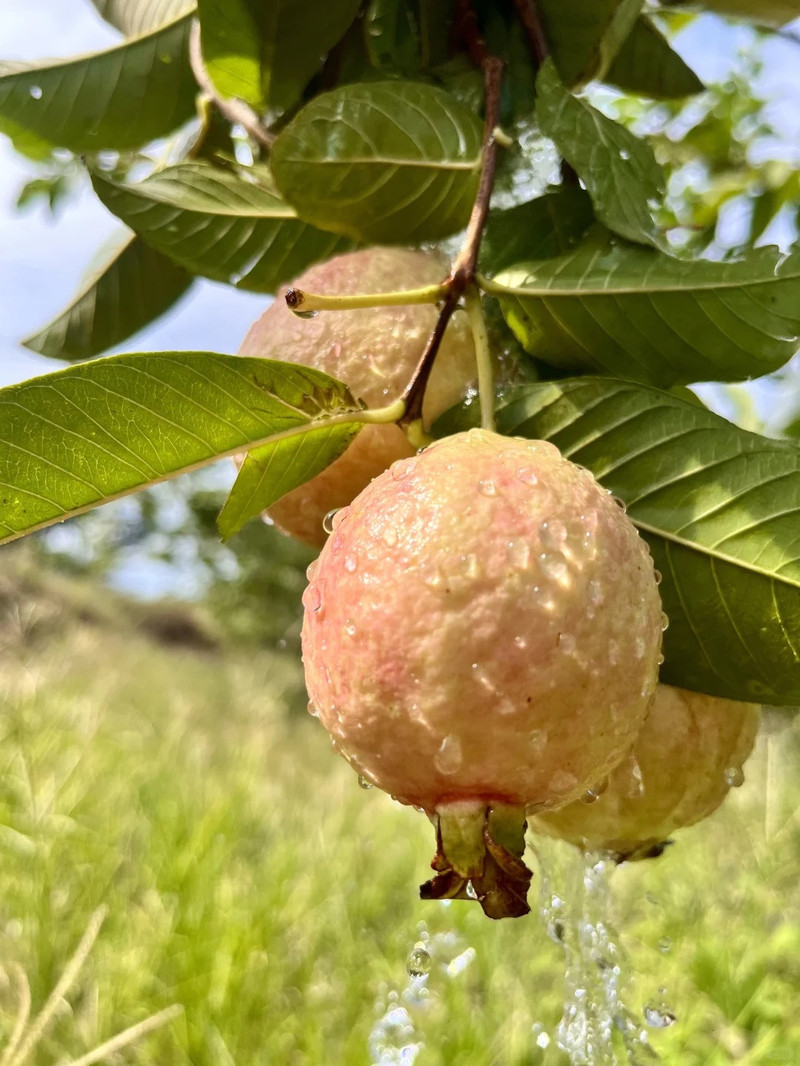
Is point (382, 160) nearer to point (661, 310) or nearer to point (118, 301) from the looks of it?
point (661, 310)

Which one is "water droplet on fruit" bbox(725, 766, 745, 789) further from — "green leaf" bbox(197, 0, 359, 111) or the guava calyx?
"green leaf" bbox(197, 0, 359, 111)

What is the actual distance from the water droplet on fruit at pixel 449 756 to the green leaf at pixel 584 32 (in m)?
0.54

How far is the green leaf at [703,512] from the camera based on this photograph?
0.46 metres

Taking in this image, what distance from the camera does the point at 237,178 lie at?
2.15ft

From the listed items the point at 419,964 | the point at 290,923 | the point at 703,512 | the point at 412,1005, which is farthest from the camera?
→ the point at 290,923

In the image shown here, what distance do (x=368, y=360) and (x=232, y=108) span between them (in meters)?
0.31

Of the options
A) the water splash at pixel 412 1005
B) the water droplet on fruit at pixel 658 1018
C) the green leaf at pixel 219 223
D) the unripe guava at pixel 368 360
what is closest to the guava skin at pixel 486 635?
the unripe guava at pixel 368 360

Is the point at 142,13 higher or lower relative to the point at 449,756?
higher

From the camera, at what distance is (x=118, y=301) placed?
883 millimetres

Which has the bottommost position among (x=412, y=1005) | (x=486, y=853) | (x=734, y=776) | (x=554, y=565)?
(x=412, y=1005)

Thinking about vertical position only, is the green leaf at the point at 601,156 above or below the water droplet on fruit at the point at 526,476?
above

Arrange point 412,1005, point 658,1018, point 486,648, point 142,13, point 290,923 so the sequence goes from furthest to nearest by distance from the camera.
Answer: point 290,923, point 412,1005, point 658,1018, point 142,13, point 486,648

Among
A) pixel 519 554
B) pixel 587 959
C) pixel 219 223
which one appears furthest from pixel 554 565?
pixel 587 959

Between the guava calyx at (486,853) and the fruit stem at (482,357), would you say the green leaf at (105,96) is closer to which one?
the fruit stem at (482,357)
